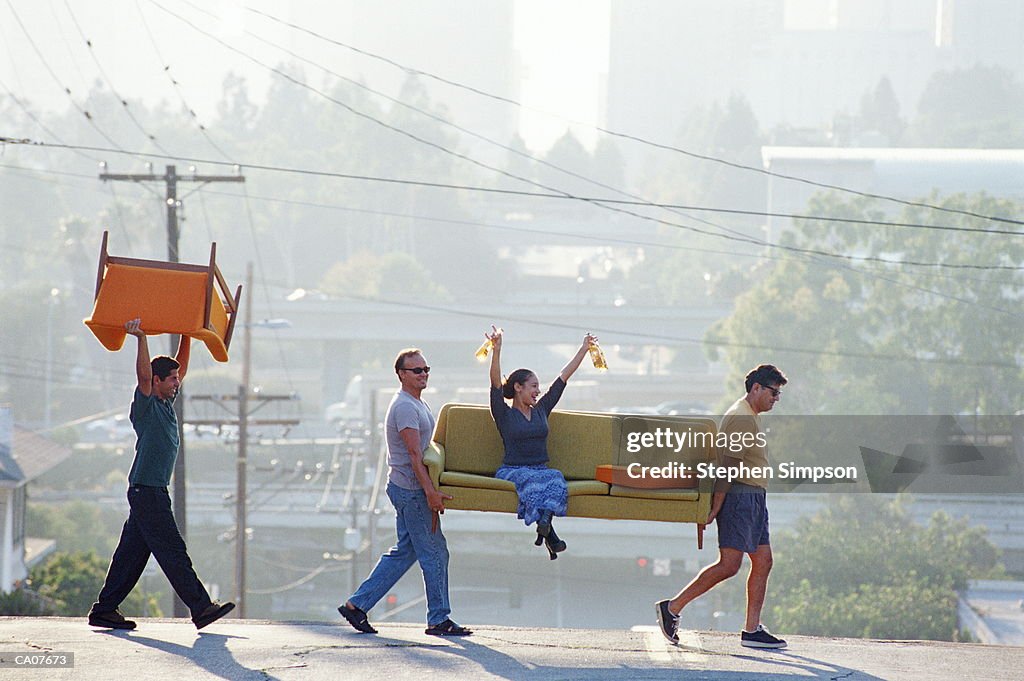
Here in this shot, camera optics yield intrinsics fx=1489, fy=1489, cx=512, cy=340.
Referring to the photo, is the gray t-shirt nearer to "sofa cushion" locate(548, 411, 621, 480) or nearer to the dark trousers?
"sofa cushion" locate(548, 411, 621, 480)

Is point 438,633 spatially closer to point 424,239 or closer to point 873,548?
point 873,548

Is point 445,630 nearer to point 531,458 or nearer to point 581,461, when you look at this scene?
point 531,458

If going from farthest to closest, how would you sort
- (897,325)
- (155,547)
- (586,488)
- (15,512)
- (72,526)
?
1. (897,325)
2. (72,526)
3. (15,512)
4. (586,488)
5. (155,547)

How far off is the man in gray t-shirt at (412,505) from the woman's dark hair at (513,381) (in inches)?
23.4

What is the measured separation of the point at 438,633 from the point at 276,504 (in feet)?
182

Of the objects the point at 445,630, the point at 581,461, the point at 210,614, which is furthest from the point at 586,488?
the point at 210,614

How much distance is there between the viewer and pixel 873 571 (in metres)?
46.0

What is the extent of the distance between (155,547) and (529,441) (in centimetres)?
272

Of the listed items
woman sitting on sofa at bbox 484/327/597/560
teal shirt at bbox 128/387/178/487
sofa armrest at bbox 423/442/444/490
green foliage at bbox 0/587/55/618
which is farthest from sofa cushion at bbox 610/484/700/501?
green foliage at bbox 0/587/55/618

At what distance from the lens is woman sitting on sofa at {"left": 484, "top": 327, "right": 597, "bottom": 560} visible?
10.5 metres

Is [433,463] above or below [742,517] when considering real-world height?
above

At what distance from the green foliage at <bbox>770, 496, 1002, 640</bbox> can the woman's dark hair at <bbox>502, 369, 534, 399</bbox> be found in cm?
2804

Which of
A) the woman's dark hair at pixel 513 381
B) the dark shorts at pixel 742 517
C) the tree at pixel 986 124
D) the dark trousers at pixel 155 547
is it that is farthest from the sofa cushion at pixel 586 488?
the tree at pixel 986 124

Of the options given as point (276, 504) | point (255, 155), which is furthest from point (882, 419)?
point (255, 155)
